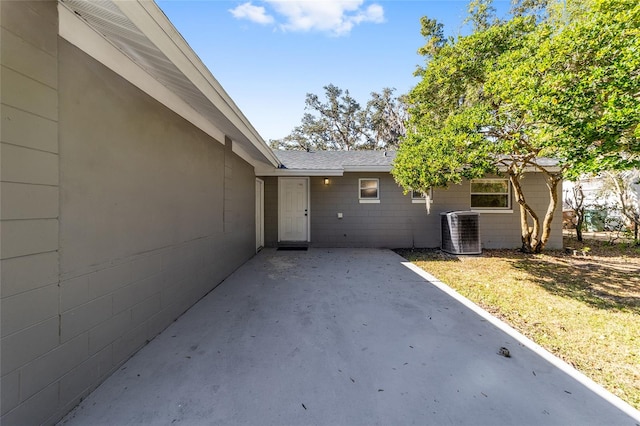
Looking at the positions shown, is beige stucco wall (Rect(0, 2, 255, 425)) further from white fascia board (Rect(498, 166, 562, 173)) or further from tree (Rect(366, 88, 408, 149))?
tree (Rect(366, 88, 408, 149))

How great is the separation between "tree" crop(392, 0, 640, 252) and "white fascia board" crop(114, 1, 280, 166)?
4.14 meters

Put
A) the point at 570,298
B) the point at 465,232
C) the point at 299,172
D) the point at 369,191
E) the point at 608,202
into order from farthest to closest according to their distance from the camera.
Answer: the point at 608,202 < the point at 369,191 < the point at 299,172 < the point at 465,232 < the point at 570,298

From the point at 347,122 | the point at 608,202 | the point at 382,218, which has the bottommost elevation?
the point at 382,218

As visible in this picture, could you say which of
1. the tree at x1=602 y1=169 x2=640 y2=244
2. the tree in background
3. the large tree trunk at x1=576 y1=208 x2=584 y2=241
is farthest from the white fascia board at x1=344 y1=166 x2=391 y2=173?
the tree in background

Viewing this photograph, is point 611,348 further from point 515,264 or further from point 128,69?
point 128,69

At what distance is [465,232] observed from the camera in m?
6.23

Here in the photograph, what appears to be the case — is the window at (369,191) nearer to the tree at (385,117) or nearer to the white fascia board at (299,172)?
the white fascia board at (299,172)

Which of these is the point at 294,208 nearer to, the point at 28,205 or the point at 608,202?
the point at 28,205

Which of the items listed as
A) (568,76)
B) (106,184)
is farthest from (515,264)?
(106,184)

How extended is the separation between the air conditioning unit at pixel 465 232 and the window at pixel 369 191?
6.96ft

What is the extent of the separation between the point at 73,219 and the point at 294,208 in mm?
6102

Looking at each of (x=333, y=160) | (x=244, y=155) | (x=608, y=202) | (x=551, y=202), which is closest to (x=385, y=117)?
(x=608, y=202)

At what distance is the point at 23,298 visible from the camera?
135 centimetres

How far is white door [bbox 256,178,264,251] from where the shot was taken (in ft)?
23.1
